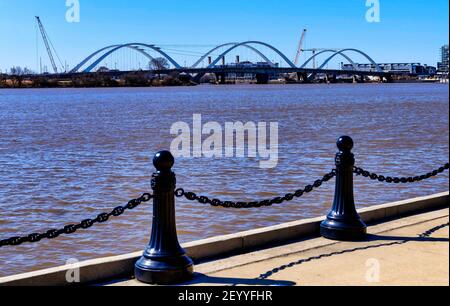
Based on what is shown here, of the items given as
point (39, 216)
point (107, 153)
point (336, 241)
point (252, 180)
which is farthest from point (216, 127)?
point (336, 241)

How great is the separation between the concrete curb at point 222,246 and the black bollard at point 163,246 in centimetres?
26

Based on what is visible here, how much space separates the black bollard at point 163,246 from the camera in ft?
18.9

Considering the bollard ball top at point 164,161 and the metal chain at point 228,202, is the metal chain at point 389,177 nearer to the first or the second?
the metal chain at point 228,202

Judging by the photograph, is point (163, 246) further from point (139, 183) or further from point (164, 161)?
point (139, 183)

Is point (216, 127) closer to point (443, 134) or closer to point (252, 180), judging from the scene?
point (443, 134)

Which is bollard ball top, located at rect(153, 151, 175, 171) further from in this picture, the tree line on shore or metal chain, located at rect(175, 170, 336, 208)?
the tree line on shore

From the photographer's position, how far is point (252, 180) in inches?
555

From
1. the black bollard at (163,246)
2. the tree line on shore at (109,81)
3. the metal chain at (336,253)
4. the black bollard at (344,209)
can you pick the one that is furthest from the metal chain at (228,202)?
the tree line on shore at (109,81)

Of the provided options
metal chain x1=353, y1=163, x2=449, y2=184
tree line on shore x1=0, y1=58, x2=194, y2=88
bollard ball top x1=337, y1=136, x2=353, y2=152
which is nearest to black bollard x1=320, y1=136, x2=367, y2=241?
bollard ball top x1=337, y1=136, x2=353, y2=152

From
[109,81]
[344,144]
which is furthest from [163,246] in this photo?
[109,81]

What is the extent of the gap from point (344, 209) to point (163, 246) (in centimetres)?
225

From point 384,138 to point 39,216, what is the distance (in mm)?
16785

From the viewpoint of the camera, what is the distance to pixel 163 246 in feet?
19.3
